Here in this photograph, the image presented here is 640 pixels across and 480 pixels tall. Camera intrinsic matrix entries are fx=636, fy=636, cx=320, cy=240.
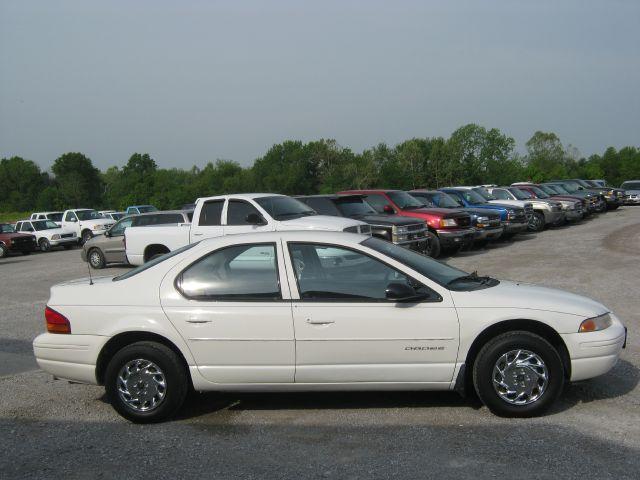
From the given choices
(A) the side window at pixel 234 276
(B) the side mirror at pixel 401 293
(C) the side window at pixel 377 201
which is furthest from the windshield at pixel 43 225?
(B) the side mirror at pixel 401 293

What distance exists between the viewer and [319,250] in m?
5.39

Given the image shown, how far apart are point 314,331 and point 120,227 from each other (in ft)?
51.9

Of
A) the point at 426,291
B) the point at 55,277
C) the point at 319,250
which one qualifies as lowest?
Answer: the point at 55,277

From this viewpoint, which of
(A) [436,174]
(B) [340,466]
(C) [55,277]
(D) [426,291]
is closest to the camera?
(B) [340,466]

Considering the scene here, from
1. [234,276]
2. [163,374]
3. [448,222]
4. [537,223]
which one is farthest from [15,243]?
[234,276]

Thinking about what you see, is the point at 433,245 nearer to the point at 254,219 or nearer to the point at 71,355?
the point at 254,219

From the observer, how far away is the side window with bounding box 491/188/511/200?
990 inches

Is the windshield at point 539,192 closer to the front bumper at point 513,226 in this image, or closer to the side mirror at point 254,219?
the front bumper at point 513,226

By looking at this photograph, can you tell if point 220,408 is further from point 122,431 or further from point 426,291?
point 426,291

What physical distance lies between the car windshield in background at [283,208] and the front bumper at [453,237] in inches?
168

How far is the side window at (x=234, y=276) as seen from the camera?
517cm

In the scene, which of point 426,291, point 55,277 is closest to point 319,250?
point 426,291

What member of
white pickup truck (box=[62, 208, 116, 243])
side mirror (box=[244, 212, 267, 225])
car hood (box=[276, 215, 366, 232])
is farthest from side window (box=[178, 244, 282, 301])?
white pickup truck (box=[62, 208, 116, 243])

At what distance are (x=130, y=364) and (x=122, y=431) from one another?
0.53 m
